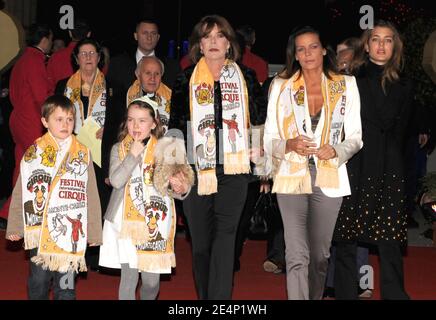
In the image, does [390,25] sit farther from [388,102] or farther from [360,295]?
[360,295]

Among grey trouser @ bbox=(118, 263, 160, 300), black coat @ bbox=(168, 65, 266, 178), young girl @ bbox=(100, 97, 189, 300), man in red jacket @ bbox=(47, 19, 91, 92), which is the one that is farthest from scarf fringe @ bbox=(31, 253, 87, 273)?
man in red jacket @ bbox=(47, 19, 91, 92)

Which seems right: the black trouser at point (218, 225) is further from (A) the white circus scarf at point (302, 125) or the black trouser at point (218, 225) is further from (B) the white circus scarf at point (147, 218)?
(A) the white circus scarf at point (302, 125)

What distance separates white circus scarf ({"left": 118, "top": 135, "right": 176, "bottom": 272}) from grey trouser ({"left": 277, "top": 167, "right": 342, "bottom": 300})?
0.72 metres

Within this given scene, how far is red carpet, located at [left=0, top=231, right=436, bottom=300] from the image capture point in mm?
8391

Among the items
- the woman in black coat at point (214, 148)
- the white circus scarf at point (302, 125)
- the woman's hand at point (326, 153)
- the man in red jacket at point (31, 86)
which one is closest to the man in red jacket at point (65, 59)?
the man in red jacket at point (31, 86)

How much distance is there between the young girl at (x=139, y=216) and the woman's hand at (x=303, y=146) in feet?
2.27

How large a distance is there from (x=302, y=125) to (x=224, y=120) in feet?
1.56

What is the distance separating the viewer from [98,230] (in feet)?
23.8

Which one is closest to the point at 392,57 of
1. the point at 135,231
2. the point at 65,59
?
the point at 135,231

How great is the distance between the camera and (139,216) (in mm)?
7164

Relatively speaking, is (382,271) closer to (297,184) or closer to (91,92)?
(297,184)

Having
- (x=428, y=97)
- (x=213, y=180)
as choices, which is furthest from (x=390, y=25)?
(x=428, y=97)

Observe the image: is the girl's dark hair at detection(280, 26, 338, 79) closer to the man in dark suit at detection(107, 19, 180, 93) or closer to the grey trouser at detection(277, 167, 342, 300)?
the grey trouser at detection(277, 167, 342, 300)

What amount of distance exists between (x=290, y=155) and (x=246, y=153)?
272mm
